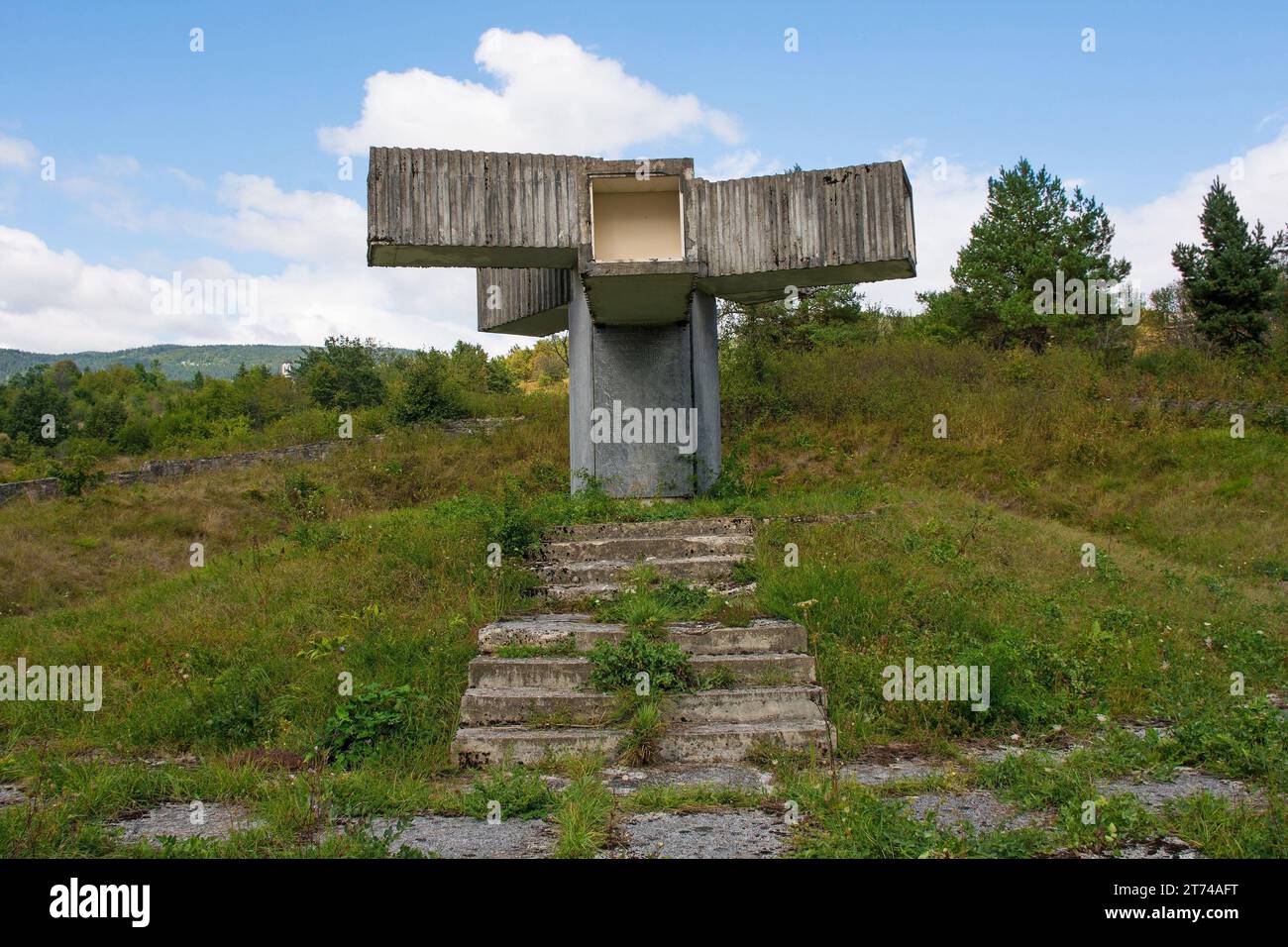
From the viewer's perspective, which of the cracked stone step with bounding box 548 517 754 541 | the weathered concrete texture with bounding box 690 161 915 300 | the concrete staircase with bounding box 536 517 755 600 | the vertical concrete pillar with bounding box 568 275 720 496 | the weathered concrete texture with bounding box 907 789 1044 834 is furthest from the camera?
the vertical concrete pillar with bounding box 568 275 720 496

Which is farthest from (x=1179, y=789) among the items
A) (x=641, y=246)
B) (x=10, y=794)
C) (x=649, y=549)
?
(x=641, y=246)

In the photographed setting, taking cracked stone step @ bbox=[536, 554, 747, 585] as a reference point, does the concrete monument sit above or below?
above

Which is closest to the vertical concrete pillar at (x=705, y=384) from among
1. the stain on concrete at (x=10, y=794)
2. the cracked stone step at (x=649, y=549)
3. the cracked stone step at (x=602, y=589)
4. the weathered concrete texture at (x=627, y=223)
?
the weathered concrete texture at (x=627, y=223)

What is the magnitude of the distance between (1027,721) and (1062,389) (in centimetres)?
1182

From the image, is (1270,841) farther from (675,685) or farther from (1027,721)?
(675,685)

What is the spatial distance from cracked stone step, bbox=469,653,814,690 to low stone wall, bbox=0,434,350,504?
43.6 feet

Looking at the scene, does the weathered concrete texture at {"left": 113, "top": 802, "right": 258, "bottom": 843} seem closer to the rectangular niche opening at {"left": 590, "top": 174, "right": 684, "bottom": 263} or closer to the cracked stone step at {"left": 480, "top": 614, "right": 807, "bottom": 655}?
the cracked stone step at {"left": 480, "top": 614, "right": 807, "bottom": 655}

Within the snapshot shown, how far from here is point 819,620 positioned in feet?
24.6

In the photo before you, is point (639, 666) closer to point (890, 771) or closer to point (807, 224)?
point (890, 771)

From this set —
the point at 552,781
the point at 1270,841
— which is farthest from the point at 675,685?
the point at 1270,841

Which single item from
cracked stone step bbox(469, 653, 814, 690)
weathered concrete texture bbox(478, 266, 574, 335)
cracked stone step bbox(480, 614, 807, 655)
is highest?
weathered concrete texture bbox(478, 266, 574, 335)

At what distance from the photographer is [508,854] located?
425 cm

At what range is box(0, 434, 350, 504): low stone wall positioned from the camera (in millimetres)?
18984

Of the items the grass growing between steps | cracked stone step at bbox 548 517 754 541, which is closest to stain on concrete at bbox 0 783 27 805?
the grass growing between steps
